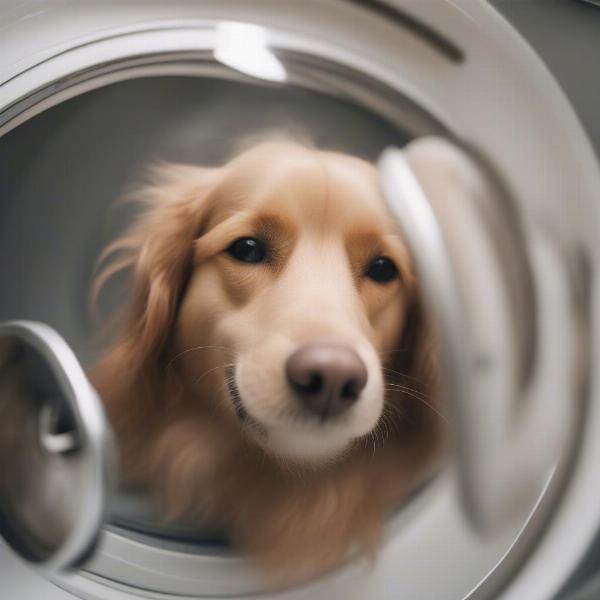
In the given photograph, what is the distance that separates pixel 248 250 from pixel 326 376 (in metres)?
0.13

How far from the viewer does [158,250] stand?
0.56 metres

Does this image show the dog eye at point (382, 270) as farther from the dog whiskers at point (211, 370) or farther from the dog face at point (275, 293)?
the dog whiskers at point (211, 370)

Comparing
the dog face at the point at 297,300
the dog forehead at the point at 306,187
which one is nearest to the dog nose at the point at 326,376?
the dog face at the point at 297,300

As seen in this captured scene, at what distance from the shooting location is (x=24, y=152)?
59 cm

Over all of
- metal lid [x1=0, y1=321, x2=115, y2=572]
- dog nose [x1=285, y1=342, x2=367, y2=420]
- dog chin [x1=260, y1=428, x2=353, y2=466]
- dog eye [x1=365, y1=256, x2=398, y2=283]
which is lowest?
metal lid [x1=0, y1=321, x2=115, y2=572]

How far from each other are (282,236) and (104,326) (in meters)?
0.17

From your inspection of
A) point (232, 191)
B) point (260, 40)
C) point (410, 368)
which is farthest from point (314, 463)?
point (260, 40)

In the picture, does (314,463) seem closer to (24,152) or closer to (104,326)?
(104,326)

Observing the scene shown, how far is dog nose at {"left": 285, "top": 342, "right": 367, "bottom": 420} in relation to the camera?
0.45 m

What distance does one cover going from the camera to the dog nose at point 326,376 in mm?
446

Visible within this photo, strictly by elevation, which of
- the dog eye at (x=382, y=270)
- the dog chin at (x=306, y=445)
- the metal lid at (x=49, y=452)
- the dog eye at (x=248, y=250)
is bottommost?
the metal lid at (x=49, y=452)

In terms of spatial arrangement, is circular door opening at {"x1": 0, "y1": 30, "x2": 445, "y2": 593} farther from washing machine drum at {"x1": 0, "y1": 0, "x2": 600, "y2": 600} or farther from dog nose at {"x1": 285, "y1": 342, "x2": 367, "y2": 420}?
dog nose at {"x1": 285, "y1": 342, "x2": 367, "y2": 420}

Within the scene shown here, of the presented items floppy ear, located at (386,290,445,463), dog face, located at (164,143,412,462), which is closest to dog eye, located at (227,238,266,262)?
dog face, located at (164,143,412,462)

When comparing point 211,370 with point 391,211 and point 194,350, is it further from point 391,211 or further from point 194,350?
point 391,211
